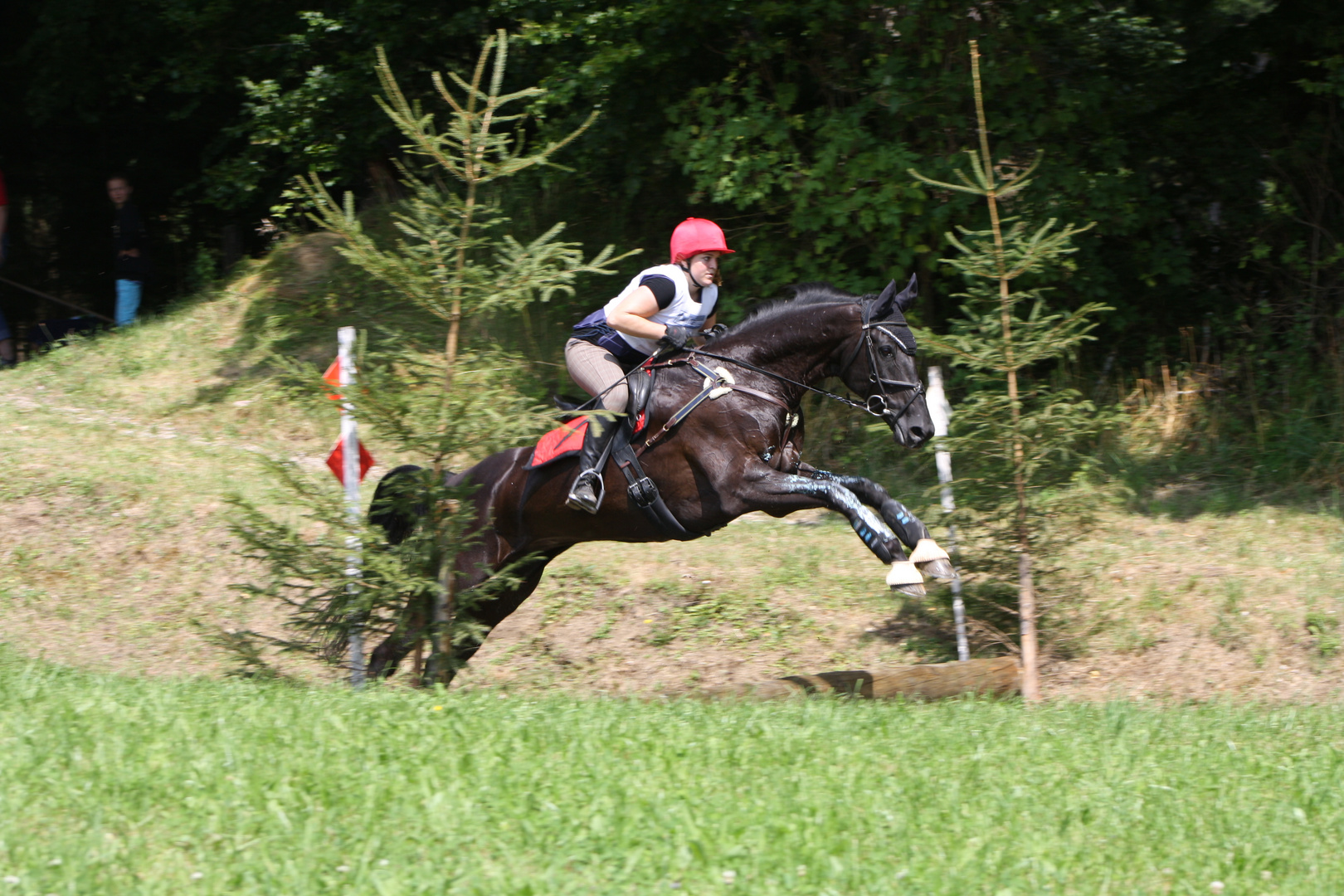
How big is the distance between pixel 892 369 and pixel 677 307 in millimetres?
1277

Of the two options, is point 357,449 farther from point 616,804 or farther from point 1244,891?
point 1244,891

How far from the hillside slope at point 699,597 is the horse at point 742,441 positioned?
1588 mm

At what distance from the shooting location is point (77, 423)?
13930mm

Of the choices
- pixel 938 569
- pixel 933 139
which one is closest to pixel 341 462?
pixel 938 569

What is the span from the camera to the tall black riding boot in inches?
293

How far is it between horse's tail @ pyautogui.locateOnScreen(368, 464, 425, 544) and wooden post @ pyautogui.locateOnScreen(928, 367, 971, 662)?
11.0 ft

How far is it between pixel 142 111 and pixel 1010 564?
16305 millimetres

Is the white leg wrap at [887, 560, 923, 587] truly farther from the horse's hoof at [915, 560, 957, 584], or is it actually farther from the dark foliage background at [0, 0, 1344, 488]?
the dark foliage background at [0, 0, 1344, 488]

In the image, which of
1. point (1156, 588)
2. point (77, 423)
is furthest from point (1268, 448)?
point (77, 423)

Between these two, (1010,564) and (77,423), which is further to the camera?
(77,423)

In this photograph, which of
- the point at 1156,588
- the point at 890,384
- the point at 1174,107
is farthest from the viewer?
the point at 1174,107

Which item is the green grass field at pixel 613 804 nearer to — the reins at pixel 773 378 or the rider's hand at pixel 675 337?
the reins at pixel 773 378

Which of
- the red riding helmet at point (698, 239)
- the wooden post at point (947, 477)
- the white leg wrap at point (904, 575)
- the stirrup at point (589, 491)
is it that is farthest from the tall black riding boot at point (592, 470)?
the wooden post at point (947, 477)

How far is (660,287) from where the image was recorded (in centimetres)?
731
